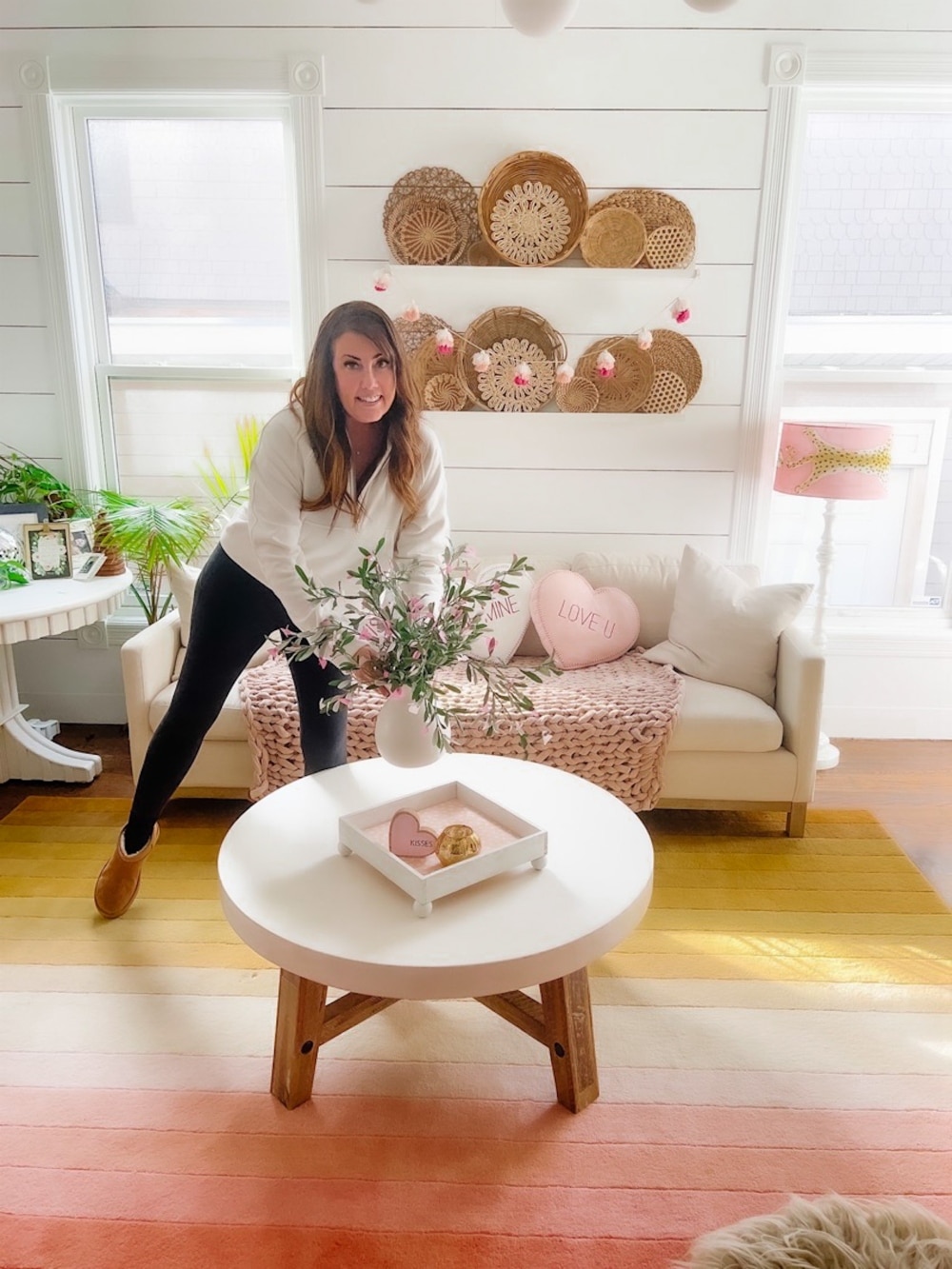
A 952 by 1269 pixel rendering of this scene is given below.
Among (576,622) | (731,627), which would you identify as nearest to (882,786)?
(731,627)

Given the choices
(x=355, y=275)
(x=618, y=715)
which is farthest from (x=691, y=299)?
(x=618, y=715)

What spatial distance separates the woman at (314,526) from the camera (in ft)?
5.90

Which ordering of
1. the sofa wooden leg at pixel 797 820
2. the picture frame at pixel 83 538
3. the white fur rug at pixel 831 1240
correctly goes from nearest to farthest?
the white fur rug at pixel 831 1240 → the sofa wooden leg at pixel 797 820 → the picture frame at pixel 83 538

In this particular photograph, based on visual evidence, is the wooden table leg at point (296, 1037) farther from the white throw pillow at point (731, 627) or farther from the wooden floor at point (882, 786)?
the white throw pillow at point (731, 627)

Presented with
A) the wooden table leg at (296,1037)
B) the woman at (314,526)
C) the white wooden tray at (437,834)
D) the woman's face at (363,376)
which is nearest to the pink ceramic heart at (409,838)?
the white wooden tray at (437,834)

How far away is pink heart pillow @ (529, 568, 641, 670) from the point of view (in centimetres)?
278

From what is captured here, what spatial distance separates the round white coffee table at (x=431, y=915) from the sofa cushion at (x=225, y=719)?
2.30 feet

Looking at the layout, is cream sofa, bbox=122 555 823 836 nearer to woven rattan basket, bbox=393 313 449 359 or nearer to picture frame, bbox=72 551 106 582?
picture frame, bbox=72 551 106 582

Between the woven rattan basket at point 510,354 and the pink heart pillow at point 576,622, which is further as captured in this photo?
the woven rattan basket at point 510,354

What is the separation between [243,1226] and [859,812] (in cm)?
203

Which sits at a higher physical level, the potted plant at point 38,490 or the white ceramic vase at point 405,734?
the potted plant at point 38,490

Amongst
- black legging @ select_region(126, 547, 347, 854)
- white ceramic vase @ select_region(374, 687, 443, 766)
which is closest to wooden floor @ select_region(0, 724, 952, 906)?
black legging @ select_region(126, 547, 347, 854)

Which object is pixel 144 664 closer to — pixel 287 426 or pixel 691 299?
pixel 287 426

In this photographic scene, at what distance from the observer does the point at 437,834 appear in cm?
160
